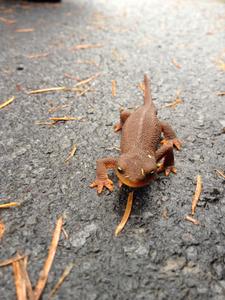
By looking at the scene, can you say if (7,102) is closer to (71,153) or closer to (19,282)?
(71,153)

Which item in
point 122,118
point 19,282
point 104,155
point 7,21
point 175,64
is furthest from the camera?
point 7,21

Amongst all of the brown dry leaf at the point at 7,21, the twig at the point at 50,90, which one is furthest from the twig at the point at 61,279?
the brown dry leaf at the point at 7,21

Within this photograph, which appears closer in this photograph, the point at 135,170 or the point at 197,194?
the point at 135,170

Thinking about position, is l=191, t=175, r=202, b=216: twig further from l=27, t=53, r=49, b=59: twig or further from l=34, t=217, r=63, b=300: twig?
l=27, t=53, r=49, b=59: twig

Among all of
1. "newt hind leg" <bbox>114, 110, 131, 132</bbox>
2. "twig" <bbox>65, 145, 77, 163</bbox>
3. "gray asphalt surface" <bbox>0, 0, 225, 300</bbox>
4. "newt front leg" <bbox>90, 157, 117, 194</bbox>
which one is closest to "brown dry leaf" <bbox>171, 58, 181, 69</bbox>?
"gray asphalt surface" <bbox>0, 0, 225, 300</bbox>

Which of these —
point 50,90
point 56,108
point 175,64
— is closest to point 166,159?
point 56,108

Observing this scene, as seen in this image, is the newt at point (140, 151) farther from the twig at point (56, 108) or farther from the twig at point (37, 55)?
the twig at point (37, 55)
